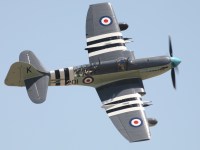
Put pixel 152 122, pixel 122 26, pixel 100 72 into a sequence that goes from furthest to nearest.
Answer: pixel 122 26 → pixel 100 72 → pixel 152 122

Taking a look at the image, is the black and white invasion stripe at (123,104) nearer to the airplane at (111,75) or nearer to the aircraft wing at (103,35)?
the airplane at (111,75)

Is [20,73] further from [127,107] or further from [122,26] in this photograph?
[122,26]

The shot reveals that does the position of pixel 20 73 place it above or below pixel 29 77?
above

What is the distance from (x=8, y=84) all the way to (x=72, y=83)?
3951 mm

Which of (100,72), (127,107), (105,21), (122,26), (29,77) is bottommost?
(127,107)

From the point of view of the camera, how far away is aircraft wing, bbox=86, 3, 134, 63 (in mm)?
53875

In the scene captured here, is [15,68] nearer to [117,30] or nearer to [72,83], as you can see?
[72,83]

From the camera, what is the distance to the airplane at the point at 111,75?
49.8 m

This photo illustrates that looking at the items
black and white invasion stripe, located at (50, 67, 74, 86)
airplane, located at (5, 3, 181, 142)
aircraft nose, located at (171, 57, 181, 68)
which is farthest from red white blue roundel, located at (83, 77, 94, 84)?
aircraft nose, located at (171, 57, 181, 68)

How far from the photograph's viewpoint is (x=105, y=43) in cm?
5441

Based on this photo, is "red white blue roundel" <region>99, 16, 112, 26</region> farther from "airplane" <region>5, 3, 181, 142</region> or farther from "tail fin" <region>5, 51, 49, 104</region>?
"tail fin" <region>5, 51, 49, 104</region>

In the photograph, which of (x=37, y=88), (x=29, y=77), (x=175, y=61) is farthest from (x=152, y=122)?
(x=29, y=77)

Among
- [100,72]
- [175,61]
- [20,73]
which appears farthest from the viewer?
[175,61]

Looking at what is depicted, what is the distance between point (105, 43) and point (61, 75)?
3.93 m
